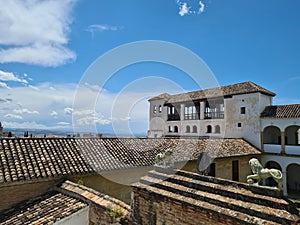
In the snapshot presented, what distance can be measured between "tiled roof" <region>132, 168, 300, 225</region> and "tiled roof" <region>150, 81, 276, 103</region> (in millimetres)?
18318

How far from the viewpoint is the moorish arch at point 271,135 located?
21.5 meters

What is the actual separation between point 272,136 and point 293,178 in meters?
4.28

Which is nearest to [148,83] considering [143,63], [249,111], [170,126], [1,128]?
[143,63]

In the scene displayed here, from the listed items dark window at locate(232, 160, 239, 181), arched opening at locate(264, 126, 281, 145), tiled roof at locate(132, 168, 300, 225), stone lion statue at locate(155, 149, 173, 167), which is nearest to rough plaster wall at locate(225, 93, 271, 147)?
arched opening at locate(264, 126, 281, 145)

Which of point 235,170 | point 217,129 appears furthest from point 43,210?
point 217,129

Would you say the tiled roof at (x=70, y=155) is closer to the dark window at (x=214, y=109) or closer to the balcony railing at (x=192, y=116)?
the dark window at (x=214, y=109)

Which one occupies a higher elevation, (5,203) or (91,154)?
(91,154)

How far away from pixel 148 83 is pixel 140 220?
27.4ft

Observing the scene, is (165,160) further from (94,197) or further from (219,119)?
(219,119)

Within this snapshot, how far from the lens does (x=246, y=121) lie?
21.3 m

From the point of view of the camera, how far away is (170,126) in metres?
27.3

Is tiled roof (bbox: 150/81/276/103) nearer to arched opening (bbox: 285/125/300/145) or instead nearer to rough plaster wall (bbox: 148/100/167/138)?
rough plaster wall (bbox: 148/100/167/138)

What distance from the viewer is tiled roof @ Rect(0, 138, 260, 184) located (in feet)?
27.1

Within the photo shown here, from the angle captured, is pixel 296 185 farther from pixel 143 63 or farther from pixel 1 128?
pixel 1 128
